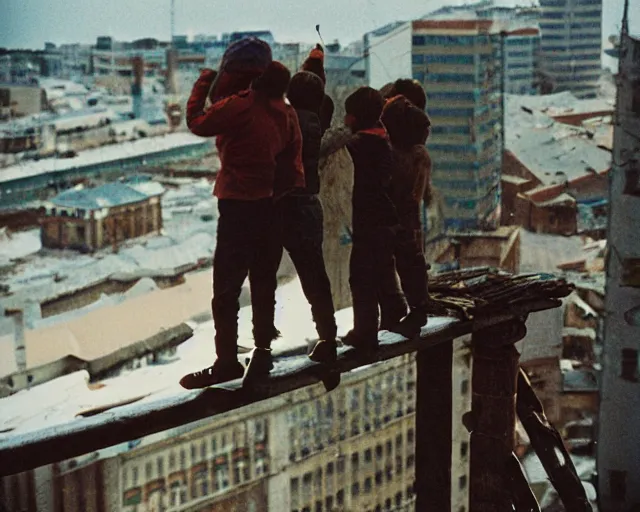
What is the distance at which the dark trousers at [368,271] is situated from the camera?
2.91 m

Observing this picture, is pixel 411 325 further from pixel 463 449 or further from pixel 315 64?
pixel 463 449

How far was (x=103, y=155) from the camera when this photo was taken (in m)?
5.69

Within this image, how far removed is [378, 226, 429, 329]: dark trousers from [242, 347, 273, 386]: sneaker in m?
0.52

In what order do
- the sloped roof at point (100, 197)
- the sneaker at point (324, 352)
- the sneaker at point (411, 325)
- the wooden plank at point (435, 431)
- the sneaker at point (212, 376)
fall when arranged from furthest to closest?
1. the sloped roof at point (100, 197)
2. the wooden plank at point (435, 431)
3. the sneaker at point (411, 325)
4. the sneaker at point (324, 352)
5. the sneaker at point (212, 376)

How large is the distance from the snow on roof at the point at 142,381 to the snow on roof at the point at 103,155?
0.99 meters

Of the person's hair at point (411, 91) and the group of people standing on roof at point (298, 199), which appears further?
the person's hair at point (411, 91)

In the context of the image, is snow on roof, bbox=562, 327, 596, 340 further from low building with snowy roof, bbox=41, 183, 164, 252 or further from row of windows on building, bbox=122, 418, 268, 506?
low building with snowy roof, bbox=41, 183, 164, 252

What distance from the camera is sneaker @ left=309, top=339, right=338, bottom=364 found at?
2.78 m

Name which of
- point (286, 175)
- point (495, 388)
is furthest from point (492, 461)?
point (286, 175)

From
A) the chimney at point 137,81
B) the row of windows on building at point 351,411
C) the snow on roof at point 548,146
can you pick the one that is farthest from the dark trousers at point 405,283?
the snow on roof at point 548,146

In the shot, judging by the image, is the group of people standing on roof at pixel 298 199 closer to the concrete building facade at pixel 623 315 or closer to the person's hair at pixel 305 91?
the person's hair at pixel 305 91

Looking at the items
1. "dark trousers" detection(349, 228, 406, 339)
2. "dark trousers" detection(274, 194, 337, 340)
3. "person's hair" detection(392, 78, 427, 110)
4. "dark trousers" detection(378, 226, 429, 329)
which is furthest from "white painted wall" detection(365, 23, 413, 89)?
"dark trousers" detection(274, 194, 337, 340)

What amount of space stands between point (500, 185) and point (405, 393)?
221 cm

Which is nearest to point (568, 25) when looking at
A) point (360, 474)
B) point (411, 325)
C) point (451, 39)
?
point (451, 39)
